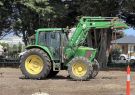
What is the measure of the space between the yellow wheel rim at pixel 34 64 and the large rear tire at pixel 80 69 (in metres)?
1.69

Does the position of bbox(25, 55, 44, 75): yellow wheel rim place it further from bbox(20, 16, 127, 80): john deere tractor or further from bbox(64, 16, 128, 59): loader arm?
bbox(64, 16, 128, 59): loader arm

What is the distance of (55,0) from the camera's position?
123ft

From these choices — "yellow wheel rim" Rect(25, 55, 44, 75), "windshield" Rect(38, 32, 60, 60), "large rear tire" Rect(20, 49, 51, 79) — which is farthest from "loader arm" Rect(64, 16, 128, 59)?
"yellow wheel rim" Rect(25, 55, 44, 75)

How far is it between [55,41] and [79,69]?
2045 millimetres

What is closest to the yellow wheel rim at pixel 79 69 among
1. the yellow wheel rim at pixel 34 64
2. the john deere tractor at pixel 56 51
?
the john deere tractor at pixel 56 51

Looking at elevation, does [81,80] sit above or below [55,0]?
below

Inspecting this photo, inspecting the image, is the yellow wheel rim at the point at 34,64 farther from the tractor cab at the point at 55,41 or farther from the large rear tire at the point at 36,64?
the tractor cab at the point at 55,41

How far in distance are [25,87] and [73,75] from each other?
4.24 m

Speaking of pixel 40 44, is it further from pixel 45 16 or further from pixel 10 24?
pixel 10 24

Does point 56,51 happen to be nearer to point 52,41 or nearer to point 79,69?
point 52,41

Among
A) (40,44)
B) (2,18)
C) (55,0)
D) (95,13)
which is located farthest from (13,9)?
(40,44)

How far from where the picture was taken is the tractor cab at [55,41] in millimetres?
23094

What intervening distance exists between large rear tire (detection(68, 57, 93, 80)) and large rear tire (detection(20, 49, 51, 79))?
1.27 m

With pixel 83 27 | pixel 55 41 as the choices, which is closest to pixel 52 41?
pixel 55 41
